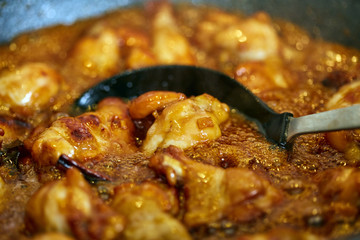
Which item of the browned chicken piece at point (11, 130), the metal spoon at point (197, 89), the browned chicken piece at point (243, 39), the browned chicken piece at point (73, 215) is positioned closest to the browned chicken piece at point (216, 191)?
the browned chicken piece at point (73, 215)

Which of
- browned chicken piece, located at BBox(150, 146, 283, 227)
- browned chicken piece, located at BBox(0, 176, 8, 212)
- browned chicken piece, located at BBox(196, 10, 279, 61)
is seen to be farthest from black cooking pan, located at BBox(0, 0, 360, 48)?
browned chicken piece, located at BBox(150, 146, 283, 227)

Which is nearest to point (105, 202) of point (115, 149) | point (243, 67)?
point (115, 149)

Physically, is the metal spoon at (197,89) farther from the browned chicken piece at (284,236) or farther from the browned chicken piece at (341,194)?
the browned chicken piece at (284,236)

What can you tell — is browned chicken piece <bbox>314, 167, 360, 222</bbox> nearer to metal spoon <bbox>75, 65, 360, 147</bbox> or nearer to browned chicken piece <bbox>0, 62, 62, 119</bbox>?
metal spoon <bbox>75, 65, 360, 147</bbox>

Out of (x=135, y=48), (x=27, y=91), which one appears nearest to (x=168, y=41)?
(x=135, y=48)

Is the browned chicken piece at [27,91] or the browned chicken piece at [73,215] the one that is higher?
the browned chicken piece at [73,215]

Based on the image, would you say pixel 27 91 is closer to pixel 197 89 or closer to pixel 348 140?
pixel 197 89
